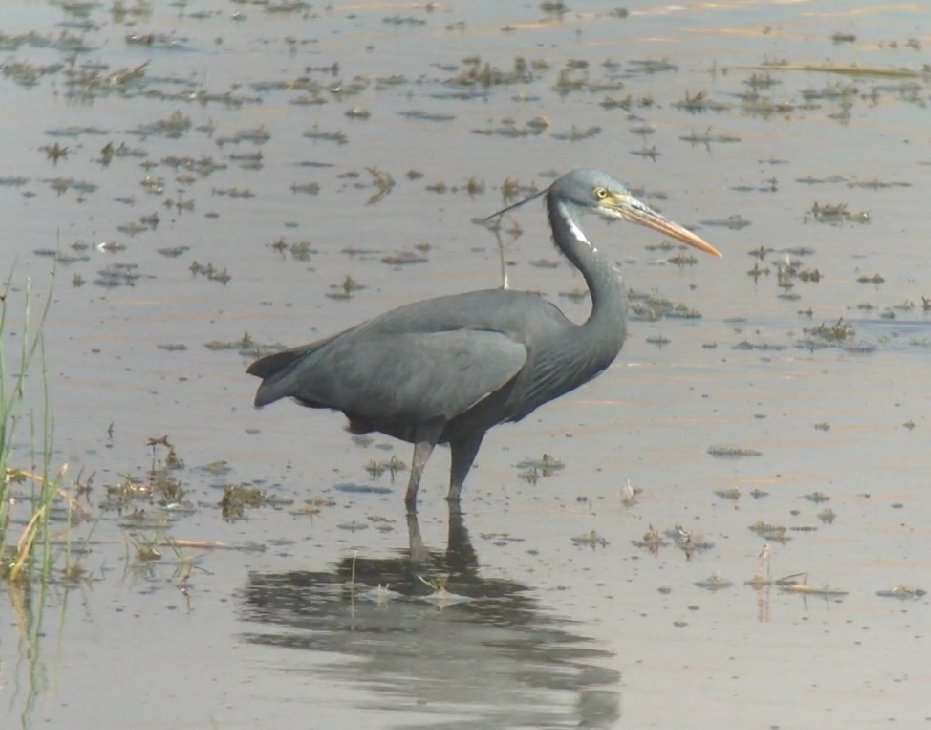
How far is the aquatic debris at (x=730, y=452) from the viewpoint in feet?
34.6

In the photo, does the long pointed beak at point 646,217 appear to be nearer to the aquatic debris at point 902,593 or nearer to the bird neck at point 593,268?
the bird neck at point 593,268

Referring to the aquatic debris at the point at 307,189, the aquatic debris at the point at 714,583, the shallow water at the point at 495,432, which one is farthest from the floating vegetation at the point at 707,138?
the aquatic debris at the point at 714,583

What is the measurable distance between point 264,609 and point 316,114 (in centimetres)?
1210

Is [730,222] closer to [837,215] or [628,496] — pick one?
[837,215]

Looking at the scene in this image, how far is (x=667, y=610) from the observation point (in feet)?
26.7

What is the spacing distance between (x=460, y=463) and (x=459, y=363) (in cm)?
53

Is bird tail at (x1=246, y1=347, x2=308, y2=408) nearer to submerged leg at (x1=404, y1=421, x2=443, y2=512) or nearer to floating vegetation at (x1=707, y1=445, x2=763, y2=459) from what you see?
submerged leg at (x1=404, y1=421, x2=443, y2=512)

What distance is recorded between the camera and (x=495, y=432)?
1105 cm

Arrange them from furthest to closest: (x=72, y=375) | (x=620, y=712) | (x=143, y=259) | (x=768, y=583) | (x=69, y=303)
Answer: (x=143, y=259), (x=69, y=303), (x=72, y=375), (x=768, y=583), (x=620, y=712)

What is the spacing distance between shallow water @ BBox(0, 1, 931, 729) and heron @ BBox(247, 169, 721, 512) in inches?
13.8

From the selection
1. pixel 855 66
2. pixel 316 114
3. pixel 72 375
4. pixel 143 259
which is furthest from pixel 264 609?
pixel 855 66

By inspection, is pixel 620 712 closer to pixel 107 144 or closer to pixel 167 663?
pixel 167 663

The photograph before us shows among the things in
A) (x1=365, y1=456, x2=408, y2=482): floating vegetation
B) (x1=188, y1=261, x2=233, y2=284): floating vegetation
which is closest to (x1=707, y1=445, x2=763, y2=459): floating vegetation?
(x1=365, y1=456, x2=408, y2=482): floating vegetation

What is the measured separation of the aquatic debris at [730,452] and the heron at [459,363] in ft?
3.26
